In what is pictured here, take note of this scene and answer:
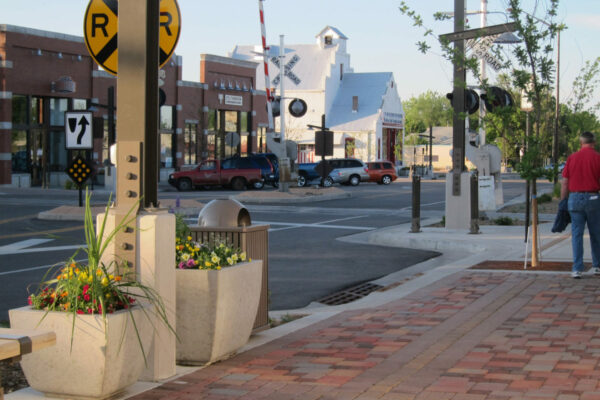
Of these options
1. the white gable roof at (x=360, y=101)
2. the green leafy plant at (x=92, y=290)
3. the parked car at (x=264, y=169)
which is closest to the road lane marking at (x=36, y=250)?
the green leafy plant at (x=92, y=290)

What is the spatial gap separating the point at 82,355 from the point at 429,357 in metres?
2.57

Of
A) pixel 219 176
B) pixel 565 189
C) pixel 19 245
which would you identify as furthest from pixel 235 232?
pixel 219 176

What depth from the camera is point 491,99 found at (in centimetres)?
1223

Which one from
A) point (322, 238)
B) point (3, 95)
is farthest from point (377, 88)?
point (322, 238)

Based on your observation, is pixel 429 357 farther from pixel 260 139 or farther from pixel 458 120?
pixel 260 139

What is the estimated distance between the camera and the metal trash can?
23.1 ft

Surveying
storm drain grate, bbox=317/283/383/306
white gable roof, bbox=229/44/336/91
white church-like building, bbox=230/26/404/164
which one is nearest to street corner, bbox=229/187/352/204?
storm drain grate, bbox=317/283/383/306

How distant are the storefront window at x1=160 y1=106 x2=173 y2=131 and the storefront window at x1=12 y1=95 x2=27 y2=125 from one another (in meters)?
12.0

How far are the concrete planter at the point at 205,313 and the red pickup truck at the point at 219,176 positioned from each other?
37.4 meters

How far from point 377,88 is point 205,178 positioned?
41.6 metres

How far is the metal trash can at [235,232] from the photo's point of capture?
7035 mm

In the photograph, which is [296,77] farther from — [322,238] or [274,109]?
[322,238]

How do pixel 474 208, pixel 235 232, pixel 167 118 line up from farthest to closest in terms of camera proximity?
pixel 167 118, pixel 474 208, pixel 235 232

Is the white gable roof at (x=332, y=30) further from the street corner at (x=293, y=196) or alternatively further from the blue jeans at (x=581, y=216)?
the blue jeans at (x=581, y=216)
